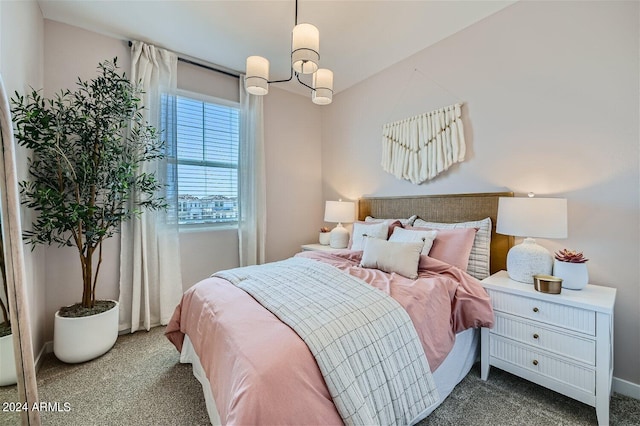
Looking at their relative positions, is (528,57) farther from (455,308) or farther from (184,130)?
(184,130)

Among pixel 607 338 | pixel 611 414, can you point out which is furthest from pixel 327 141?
pixel 611 414

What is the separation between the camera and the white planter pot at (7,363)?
1.11 m

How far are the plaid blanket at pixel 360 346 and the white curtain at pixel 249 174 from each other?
1.66 metres

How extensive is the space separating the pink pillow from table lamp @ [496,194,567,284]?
10.0 inches

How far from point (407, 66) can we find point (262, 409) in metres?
3.19

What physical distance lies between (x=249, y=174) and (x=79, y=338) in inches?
82.8

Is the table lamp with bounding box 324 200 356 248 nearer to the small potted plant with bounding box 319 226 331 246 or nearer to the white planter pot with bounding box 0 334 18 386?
the small potted plant with bounding box 319 226 331 246

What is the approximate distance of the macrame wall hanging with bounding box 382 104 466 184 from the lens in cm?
245

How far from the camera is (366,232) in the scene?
262 centimetres

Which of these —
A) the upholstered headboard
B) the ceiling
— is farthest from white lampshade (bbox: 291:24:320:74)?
the upholstered headboard

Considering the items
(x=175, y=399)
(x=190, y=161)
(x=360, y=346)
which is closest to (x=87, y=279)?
(x=175, y=399)

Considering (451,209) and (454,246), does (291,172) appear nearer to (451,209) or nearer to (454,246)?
(451,209)

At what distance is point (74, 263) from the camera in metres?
2.33

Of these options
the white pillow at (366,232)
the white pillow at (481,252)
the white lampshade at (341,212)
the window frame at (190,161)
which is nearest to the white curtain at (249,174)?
the window frame at (190,161)
